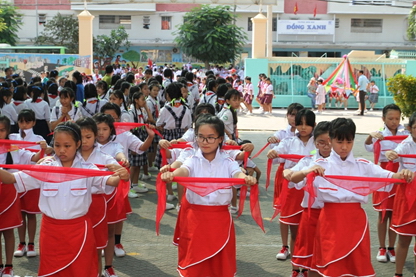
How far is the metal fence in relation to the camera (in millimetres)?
25609

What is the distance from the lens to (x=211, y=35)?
29.6 metres

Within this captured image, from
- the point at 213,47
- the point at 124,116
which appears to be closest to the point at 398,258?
the point at 124,116

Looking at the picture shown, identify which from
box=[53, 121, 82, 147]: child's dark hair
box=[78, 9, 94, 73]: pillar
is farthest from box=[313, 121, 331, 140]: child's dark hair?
box=[78, 9, 94, 73]: pillar

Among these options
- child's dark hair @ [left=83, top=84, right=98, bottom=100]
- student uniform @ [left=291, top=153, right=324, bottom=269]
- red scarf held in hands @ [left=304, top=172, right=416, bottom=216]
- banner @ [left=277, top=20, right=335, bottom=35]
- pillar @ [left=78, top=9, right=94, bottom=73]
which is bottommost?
student uniform @ [left=291, top=153, right=324, bottom=269]

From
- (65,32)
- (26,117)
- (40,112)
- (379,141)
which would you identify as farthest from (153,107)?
(65,32)

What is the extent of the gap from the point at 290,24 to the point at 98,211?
43.0 metres

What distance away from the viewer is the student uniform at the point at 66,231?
4625mm

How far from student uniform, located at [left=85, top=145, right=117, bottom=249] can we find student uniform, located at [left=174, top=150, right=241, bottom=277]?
0.89 metres

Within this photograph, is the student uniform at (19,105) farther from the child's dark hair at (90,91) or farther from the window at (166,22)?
the window at (166,22)

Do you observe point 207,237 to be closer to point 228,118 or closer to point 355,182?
point 355,182

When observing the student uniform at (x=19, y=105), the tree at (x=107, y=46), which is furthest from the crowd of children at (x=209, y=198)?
the tree at (x=107, y=46)

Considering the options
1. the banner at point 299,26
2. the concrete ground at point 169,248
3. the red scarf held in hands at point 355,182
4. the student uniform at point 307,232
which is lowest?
the concrete ground at point 169,248

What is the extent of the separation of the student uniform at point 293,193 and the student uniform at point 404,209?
85 centimetres

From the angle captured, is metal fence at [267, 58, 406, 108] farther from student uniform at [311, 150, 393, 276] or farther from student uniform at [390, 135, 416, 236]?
student uniform at [311, 150, 393, 276]
